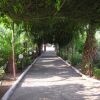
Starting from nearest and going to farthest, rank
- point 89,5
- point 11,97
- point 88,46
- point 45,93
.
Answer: point 89,5 < point 11,97 < point 45,93 < point 88,46

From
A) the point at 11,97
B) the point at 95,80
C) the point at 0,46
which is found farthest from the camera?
the point at 0,46

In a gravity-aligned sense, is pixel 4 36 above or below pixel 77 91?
above

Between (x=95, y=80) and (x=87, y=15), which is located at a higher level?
(x=87, y=15)

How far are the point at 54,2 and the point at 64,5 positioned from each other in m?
0.36

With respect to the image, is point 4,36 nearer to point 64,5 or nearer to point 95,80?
point 95,80

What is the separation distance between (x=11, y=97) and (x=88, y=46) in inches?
381

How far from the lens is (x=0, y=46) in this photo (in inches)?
920

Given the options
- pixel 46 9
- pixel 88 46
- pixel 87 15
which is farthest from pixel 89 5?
pixel 88 46

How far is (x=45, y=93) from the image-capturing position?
13.4 metres

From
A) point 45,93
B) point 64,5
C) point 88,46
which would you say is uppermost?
point 64,5

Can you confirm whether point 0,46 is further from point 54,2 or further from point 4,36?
point 54,2

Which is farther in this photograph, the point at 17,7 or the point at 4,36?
the point at 4,36

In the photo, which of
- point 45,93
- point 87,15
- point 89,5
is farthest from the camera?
point 45,93

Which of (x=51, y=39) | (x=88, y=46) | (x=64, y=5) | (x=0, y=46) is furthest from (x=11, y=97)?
(x=51, y=39)
